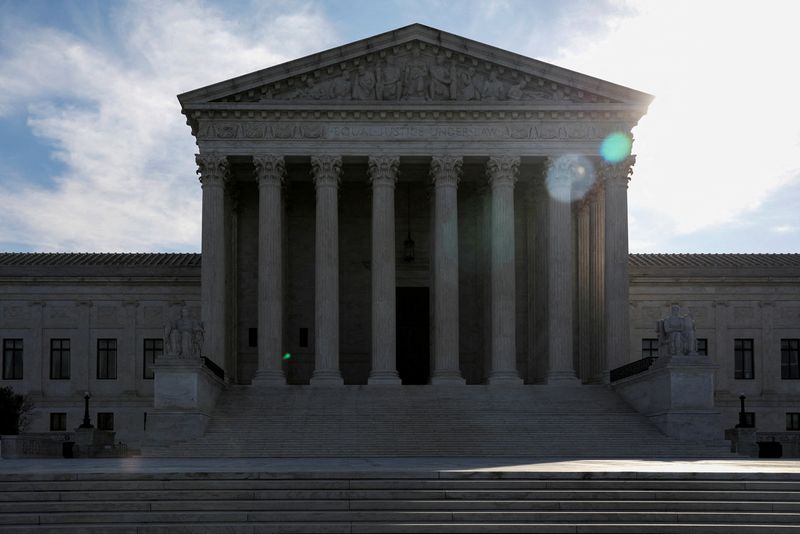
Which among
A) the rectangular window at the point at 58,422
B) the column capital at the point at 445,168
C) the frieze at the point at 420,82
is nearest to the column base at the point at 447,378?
the column capital at the point at 445,168

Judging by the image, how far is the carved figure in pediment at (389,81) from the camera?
52.5 meters

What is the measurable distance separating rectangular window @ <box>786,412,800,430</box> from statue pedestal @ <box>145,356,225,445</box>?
1387 inches

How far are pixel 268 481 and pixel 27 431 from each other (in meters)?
39.0

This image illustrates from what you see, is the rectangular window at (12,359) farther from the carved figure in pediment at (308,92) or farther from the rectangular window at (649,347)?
the rectangular window at (649,347)

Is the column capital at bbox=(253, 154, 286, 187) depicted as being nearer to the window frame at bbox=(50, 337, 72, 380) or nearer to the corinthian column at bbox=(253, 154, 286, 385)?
the corinthian column at bbox=(253, 154, 286, 385)

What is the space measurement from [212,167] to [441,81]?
1200 cm

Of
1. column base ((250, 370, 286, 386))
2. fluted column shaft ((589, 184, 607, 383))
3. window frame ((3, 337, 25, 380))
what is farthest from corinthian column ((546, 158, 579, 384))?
window frame ((3, 337, 25, 380))

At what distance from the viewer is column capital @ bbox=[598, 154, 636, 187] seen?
52625 millimetres

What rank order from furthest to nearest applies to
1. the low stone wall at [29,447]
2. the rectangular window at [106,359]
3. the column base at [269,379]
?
1. the rectangular window at [106,359]
2. the column base at [269,379]
3. the low stone wall at [29,447]

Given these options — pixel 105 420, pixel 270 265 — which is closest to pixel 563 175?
pixel 270 265

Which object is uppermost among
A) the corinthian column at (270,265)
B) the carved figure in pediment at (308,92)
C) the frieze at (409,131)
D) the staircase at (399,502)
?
the carved figure in pediment at (308,92)

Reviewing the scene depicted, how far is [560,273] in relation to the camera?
171 feet

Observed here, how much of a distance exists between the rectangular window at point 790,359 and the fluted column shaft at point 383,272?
25.3 m

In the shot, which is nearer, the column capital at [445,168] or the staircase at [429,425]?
the staircase at [429,425]
